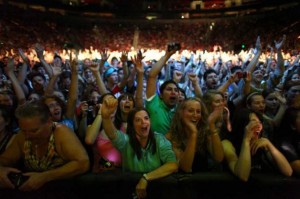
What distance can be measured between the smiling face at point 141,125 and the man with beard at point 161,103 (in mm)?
1025

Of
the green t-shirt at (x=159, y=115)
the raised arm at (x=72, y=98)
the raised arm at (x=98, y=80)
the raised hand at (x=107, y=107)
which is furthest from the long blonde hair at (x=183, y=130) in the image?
the raised arm at (x=98, y=80)

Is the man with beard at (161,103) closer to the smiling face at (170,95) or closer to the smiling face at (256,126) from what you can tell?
the smiling face at (170,95)

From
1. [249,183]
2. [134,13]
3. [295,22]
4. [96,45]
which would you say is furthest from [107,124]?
[134,13]

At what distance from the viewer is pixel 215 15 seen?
2948 cm

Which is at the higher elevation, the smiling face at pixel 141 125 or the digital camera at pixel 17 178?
the smiling face at pixel 141 125

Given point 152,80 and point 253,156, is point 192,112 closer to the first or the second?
point 253,156

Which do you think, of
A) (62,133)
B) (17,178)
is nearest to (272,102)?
(62,133)

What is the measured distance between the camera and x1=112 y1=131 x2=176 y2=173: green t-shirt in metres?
2.95

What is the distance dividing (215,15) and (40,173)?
28.3 m

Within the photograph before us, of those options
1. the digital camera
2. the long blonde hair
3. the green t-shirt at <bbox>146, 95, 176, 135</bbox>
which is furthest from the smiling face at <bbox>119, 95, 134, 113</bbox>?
the digital camera

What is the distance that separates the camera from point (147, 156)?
3006 mm

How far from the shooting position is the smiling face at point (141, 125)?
10.2 feet

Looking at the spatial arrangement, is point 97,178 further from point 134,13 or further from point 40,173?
point 134,13

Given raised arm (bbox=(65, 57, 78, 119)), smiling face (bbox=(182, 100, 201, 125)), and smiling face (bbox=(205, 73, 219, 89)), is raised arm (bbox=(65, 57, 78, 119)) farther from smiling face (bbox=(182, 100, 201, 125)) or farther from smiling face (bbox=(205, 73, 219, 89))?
smiling face (bbox=(205, 73, 219, 89))
